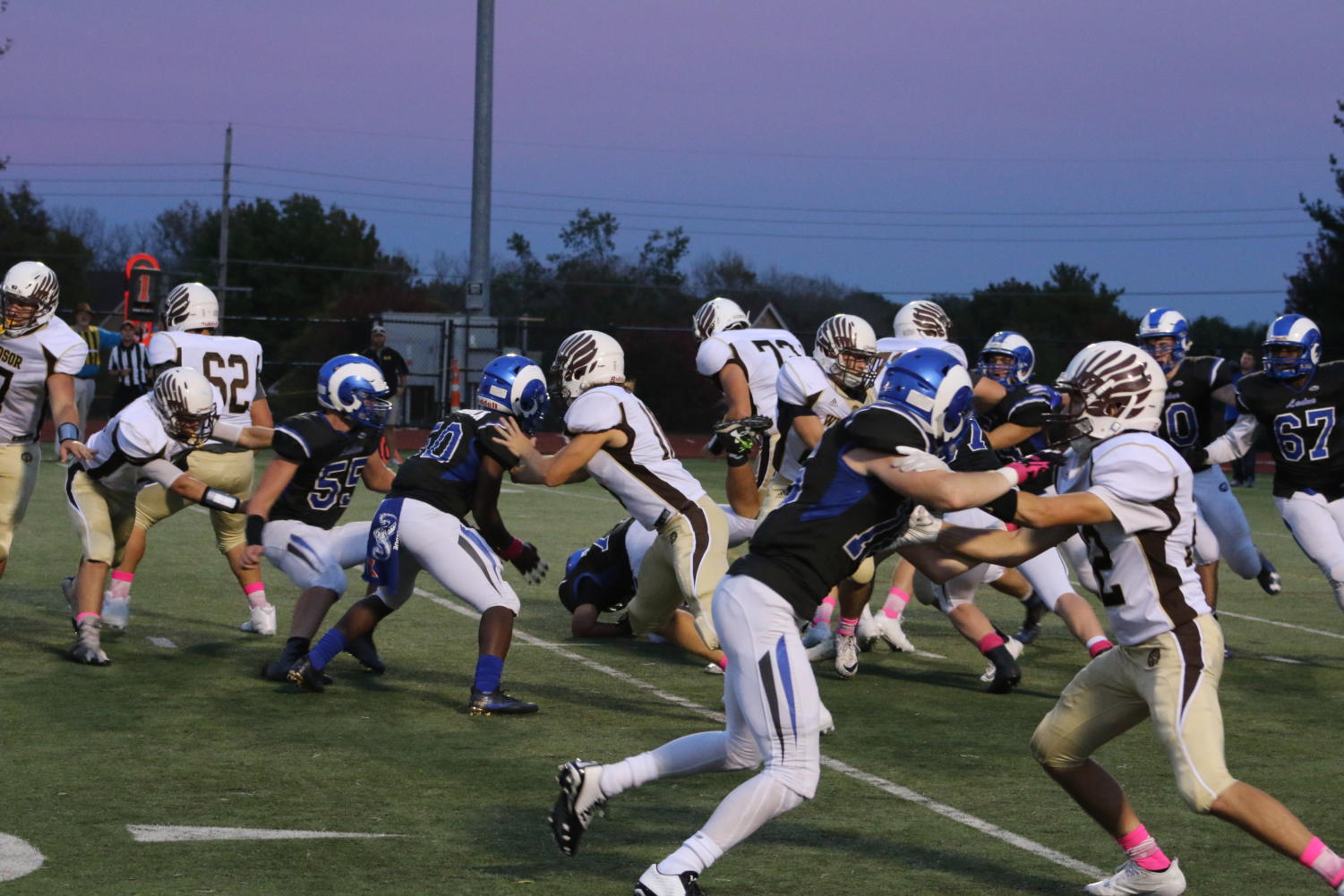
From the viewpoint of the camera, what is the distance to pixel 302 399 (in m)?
34.9

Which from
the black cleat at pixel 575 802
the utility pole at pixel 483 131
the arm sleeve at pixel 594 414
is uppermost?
the utility pole at pixel 483 131

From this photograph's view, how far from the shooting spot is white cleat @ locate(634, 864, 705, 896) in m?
4.15

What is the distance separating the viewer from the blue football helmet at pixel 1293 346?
27.8 feet

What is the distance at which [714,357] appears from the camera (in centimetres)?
869

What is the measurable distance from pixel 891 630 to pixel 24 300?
4905 mm

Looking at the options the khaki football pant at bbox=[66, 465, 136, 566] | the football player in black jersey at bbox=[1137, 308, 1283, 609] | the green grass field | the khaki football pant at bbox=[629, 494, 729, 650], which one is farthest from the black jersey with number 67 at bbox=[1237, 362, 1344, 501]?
the khaki football pant at bbox=[66, 465, 136, 566]

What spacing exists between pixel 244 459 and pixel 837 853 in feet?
17.1

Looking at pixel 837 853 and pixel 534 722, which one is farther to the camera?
pixel 534 722

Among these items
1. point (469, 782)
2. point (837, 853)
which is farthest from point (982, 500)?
point (469, 782)

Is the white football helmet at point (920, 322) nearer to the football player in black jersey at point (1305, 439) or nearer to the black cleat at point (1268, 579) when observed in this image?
the football player in black jersey at point (1305, 439)

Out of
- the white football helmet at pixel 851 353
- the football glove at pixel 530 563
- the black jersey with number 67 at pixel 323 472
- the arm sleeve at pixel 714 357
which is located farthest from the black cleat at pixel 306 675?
the white football helmet at pixel 851 353

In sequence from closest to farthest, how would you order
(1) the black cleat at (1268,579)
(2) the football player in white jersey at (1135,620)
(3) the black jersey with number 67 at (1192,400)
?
(2) the football player in white jersey at (1135,620) < (3) the black jersey with number 67 at (1192,400) < (1) the black cleat at (1268,579)

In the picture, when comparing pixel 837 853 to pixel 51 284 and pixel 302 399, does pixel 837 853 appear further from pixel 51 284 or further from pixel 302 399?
pixel 302 399

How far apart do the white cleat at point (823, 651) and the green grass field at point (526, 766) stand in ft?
0.21
